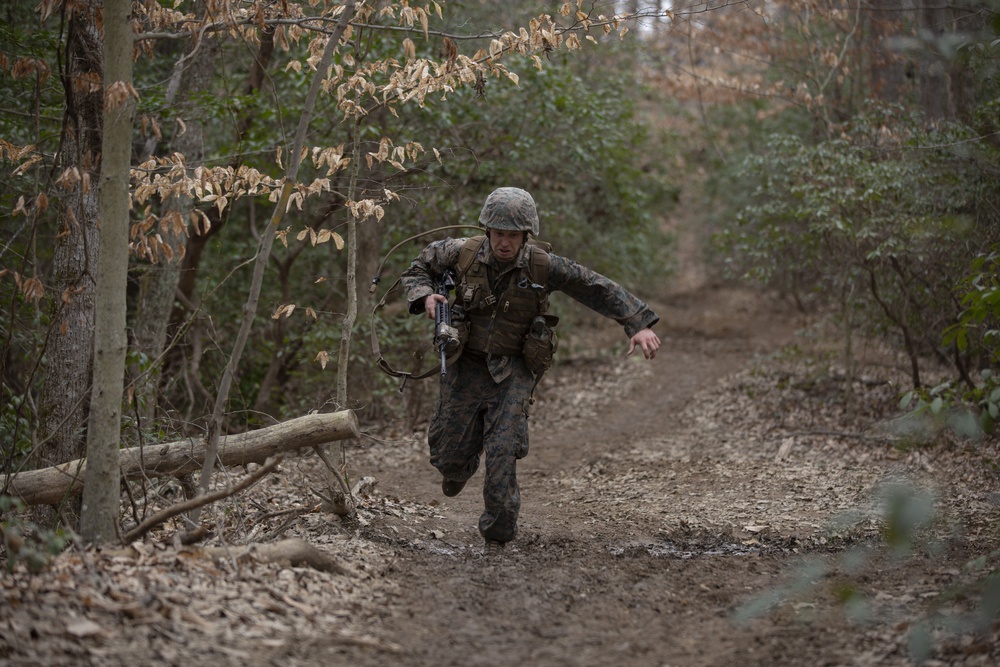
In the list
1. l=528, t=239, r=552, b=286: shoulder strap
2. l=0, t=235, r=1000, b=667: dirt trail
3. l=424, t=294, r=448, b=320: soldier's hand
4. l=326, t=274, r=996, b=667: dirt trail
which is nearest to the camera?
l=0, t=235, r=1000, b=667: dirt trail

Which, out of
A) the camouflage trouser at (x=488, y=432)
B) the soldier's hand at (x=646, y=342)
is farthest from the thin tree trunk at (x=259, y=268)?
the soldier's hand at (x=646, y=342)

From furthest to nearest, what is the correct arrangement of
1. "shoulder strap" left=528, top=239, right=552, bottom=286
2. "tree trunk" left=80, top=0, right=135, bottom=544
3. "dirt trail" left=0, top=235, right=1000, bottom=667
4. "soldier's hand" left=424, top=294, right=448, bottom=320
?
1. "shoulder strap" left=528, top=239, right=552, bottom=286
2. "soldier's hand" left=424, top=294, right=448, bottom=320
3. "tree trunk" left=80, top=0, right=135, bottom=544
4. "dirt trail" left=0, top=235, right=1000, bottom=667

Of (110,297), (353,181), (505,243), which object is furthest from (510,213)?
(110,297)

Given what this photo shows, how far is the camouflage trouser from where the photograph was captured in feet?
18.4

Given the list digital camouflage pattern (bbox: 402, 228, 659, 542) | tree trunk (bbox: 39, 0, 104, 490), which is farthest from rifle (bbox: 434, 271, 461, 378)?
tree trunk (bbox: 39, 0, 104, 490)

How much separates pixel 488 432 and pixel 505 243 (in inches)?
48.7

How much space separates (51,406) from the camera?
5.68m

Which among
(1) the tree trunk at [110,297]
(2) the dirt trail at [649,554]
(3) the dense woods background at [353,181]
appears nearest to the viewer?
(2) the dirt trail at [649,554]

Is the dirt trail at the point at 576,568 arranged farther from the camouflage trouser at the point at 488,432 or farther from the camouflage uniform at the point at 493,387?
the camouflage uniform at the point at 493,387

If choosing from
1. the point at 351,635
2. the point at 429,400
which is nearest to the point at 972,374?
the point at 429,400

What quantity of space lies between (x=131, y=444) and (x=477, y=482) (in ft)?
11.5

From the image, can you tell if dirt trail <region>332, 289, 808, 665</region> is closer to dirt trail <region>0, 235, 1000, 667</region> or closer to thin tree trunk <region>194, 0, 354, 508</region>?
dirt trail <region>0, 235, 1000, 667</region>

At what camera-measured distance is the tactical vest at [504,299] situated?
578 centimetres

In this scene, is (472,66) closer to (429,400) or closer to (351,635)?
(351,635)
